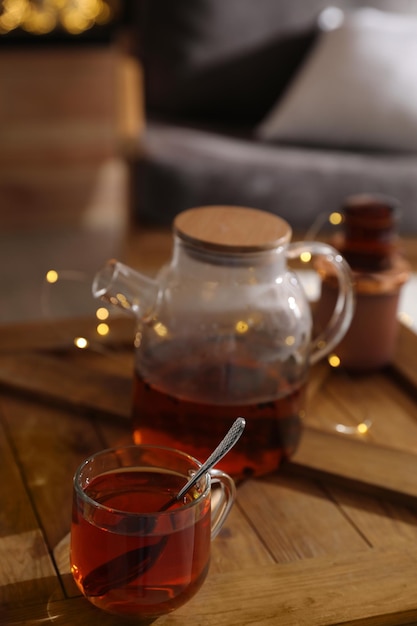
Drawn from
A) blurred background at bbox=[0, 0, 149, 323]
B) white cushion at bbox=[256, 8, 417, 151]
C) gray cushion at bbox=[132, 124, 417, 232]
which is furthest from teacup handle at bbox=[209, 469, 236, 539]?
blurred background at bbox=[0, 0, 149, 323]

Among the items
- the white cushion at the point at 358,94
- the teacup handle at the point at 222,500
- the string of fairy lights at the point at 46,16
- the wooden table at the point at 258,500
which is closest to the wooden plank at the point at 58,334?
the wooden table at the point at 258,500

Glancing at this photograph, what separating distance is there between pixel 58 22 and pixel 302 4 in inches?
33.7

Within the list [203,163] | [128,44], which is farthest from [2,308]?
[128,44]

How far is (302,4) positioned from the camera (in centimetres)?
271

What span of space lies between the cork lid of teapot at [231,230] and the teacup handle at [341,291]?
0.04 meters

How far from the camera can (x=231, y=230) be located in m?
0.88

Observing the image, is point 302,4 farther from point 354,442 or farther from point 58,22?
point 354,442

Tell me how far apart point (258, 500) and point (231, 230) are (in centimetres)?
26

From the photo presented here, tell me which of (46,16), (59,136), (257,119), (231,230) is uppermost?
(231,230)

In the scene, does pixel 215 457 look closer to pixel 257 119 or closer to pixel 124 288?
pixel 124 288

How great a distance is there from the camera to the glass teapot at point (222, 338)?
88 cm

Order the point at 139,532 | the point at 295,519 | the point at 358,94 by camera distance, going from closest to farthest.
Answer: the point at 139,532, the point at 295,519, the point at 358,94

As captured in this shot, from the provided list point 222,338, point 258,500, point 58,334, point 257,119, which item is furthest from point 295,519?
point 257,119

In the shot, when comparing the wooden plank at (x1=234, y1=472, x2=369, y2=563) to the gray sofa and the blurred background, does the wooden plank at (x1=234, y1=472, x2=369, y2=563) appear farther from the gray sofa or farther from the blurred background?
the blurred background
